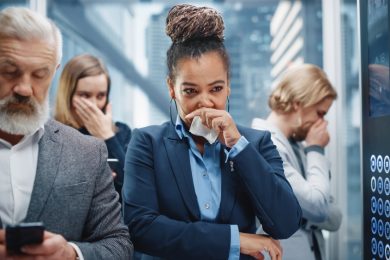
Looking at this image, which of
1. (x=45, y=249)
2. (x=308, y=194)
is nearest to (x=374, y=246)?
(x=308, y=194)

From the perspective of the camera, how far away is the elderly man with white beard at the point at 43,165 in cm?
130

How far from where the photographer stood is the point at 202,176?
1.51 meters

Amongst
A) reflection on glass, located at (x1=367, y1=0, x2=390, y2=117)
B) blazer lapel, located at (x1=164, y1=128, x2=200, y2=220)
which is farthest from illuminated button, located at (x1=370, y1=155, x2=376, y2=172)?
blazer lapel, located at (x1=164, y1=128, x2=200, y2=220)

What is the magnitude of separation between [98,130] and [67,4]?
92 cm

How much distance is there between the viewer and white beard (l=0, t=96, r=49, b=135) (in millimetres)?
1315

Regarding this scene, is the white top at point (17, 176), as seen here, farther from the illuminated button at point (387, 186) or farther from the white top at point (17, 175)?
the illuminated button at point (387, 186)

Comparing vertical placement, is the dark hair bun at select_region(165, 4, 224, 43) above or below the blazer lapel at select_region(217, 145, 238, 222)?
above

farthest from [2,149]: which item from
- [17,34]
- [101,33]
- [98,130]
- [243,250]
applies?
[101,33]

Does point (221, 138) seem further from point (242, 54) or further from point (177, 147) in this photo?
point (242, 54)

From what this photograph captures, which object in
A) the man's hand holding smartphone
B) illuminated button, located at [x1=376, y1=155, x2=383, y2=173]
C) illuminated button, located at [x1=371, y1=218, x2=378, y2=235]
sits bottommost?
illuminated button, located at [x1=371, y1=218, x2=378, y2=235]

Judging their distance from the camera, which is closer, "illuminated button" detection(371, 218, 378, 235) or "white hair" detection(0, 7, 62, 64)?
"white hair" detection(0, 7, 62, 64)

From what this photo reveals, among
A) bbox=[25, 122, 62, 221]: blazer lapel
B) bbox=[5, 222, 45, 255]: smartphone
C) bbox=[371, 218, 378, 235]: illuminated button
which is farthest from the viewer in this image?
bbox=[371, 218, 378, 235]: illuminated button

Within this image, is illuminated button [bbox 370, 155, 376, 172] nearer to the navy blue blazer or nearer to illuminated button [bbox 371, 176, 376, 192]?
illuminated button [bbox 371, 176, 376, 192]

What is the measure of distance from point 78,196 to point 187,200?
30cm
